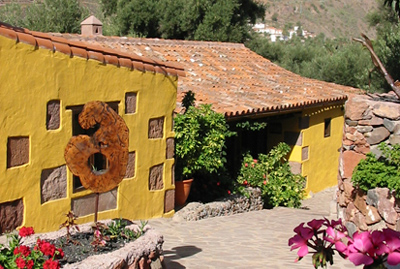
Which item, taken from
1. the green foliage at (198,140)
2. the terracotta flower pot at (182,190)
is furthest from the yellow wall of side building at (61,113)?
the terracotta flower pot at (182,190)

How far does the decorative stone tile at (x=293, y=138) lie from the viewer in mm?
13805

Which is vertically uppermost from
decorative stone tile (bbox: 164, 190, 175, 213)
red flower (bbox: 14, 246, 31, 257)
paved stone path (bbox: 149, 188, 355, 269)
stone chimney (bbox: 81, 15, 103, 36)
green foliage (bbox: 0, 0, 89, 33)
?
green foliage (bbox: 0, 0, 89, 33)

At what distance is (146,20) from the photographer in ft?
79.6

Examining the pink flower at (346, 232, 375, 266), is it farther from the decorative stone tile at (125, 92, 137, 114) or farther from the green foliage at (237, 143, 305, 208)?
the green foliage at (237, 143, 305, 208)

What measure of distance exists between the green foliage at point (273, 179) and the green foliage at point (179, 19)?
1208 centimetres

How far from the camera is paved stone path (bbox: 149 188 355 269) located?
6.93 m

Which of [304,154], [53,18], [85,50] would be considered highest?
[53,18]

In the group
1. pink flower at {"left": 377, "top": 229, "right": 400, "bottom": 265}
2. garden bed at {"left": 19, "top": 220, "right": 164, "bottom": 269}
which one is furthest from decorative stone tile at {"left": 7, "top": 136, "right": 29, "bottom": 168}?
pink flower at {"left": 377, "top": 229, "right": 400, "bottom": 265}

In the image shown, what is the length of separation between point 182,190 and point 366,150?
Result: 3.52 m

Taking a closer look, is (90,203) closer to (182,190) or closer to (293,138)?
(182,190)

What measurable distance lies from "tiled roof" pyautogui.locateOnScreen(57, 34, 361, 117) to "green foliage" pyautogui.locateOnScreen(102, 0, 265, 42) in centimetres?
737

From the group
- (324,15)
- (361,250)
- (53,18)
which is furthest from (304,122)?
(324,15)

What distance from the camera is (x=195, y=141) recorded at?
9.95 m

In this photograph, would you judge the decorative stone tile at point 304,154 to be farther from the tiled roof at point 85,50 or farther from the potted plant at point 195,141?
the tiled roof at point 85,50
